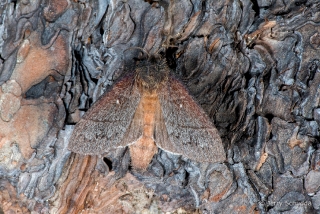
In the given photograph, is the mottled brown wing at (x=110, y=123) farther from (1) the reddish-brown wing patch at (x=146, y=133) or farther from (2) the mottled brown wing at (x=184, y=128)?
(2) the mottled brown wing at (x=184, y=128)

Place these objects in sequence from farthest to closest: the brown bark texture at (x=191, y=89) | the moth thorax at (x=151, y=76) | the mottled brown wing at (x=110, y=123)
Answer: the moth thorax at (x=151, y=76) → the mottled brown wing at (x=110, y=123) → the brown bark texture at (x=191, y=89)

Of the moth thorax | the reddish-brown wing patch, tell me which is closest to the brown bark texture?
the reddish-brown wing patch

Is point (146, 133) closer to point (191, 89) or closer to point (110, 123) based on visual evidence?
point (110, 123)

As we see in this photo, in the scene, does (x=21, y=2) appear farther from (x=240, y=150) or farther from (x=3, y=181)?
(x=240, y=150)

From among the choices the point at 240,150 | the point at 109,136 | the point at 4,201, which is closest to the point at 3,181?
the point at 4,201

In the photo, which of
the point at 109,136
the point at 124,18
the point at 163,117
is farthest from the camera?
the point at 163,117

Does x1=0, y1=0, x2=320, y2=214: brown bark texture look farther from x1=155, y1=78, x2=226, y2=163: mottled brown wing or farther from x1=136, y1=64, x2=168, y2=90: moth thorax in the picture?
x1=136, y1=64, x2=168, y2=90: moth thorax

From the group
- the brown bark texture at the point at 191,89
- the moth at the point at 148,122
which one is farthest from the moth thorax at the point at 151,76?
the brown bark texture at the point at 191,89
